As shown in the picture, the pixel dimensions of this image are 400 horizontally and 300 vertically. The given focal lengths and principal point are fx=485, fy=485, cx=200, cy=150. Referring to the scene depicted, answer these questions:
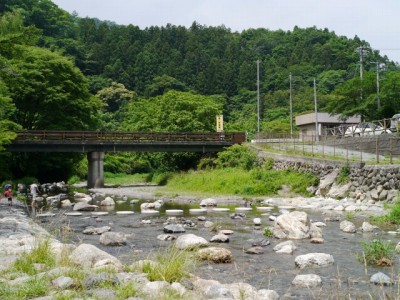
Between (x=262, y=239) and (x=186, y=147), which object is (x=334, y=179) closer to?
(x=262, y=239)

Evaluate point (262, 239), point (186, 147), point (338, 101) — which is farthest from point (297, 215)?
point (338, 101)

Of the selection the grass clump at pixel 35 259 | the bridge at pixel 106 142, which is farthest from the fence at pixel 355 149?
the grass clump at pixel 35 259

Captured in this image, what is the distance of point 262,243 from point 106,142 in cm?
3098

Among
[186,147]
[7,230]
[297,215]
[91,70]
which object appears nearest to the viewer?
[7,230]

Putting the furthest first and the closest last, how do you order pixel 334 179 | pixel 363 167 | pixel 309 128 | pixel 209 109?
pixel 309 128
pixel 209 109
pixel 334 179
pixel 363 167

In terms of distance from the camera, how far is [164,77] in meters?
93.9

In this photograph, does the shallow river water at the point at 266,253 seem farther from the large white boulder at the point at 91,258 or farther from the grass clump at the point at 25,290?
the grass clump at the point at 25,290

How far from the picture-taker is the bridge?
4009 centimetres

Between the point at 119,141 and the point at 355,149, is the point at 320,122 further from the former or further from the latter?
the point at 119,141

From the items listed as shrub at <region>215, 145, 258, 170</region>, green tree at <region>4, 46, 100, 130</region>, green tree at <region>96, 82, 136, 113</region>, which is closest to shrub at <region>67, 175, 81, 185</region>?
green tree at <region>4, 46, 100, 130</region>

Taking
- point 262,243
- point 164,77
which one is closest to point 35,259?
point 262,243

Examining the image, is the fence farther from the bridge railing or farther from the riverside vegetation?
the riverside vegetation

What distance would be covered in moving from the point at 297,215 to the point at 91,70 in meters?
88.0

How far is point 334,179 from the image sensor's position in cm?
2762
